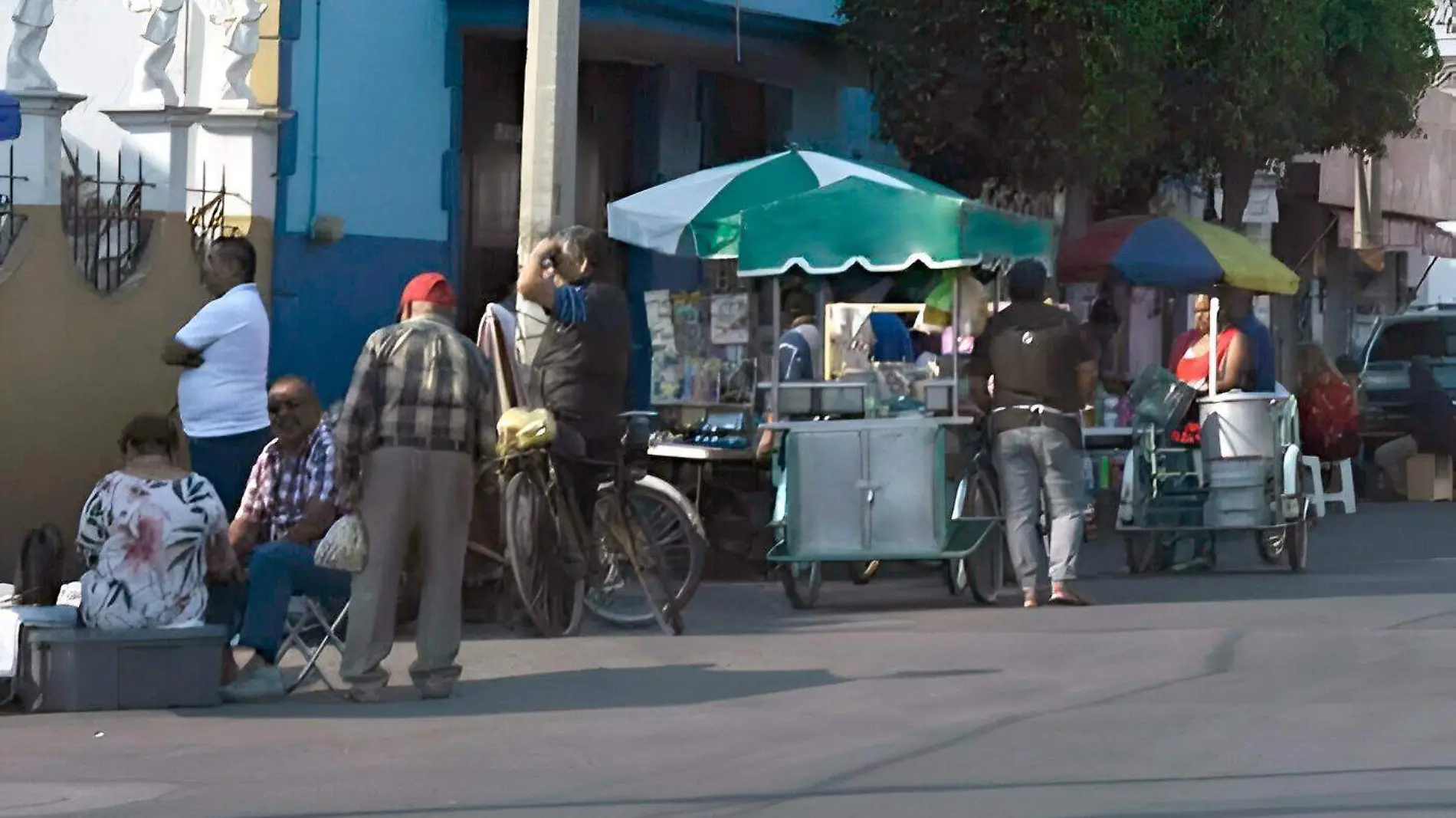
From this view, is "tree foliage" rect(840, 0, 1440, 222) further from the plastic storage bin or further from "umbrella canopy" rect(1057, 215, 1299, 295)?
the plastic storage bin

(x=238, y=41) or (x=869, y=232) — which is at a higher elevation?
(x=238, y=41)

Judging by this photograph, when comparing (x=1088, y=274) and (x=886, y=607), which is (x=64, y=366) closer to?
(x=886, y=607)

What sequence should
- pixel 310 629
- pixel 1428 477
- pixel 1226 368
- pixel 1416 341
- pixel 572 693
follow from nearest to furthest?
pixel 572 693 < pixel 310 629 < pixel 1226 368 < pixel 1428 477 < pixel 1416 341

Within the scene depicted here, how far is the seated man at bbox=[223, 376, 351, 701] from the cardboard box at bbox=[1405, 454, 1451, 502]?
16718 millimetres

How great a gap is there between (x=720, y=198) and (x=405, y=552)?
6.12 m

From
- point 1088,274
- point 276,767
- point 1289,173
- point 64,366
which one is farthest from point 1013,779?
point 1289,173

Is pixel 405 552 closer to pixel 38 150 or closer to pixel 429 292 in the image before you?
pixel 429 292

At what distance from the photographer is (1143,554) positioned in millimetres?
18000

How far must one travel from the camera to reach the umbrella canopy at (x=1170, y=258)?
791 inches

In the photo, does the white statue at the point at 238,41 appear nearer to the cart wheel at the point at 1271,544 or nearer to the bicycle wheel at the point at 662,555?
the bicycle wheel at the point at 662,555

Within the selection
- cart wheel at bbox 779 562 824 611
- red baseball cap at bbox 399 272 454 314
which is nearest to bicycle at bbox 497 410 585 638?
red baseball cap at bbox 399 272 454 314

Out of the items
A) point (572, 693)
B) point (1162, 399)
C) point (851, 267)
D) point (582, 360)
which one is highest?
point (851, 267)

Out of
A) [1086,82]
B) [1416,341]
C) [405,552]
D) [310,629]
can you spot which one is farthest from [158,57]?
[1416,341]

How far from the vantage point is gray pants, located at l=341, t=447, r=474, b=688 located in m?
11.1
